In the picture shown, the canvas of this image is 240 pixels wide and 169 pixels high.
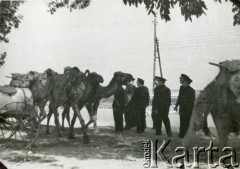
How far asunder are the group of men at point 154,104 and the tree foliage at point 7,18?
102 centimetres

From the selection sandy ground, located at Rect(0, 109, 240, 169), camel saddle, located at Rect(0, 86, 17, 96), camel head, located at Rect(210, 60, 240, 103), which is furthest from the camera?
camel saddle, located at Rect(0, 86, 17, 96)

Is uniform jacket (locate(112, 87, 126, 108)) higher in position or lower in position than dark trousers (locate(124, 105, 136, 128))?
higher

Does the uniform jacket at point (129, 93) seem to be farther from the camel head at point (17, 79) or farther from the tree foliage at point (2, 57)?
the tree foliage at point (2, 57)

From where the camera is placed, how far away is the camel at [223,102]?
2348 millimetres

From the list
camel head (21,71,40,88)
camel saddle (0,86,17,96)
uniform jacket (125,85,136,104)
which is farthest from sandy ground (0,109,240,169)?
camel saddle (0,86,17,96)

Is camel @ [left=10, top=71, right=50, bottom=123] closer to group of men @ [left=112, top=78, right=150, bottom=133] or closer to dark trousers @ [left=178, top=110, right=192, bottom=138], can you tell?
group of men @ [left=112, top=78, right=150, bottom=133]

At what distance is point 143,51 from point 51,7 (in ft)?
2.74

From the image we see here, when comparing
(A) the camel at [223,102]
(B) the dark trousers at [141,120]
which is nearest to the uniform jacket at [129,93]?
(B) the dark trousers at [141,120]

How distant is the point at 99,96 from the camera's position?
8.96 feet

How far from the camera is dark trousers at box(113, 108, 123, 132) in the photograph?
2643mm

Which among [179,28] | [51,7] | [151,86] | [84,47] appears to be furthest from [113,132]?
[51,7]

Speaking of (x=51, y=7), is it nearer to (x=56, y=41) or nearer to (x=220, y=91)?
(x=56, y=41)

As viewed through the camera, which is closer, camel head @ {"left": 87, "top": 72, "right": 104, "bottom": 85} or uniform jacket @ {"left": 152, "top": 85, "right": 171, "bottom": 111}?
uniform jacket @ {"left": 152, "top": 85, "right": 171, "bottom": 111}

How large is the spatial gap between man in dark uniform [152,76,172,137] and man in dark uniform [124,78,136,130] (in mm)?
164
